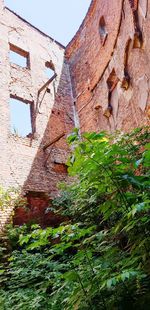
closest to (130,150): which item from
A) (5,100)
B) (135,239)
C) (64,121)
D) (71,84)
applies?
(135,239)

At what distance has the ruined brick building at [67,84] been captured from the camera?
22.8 feet

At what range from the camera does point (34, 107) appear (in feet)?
37.5

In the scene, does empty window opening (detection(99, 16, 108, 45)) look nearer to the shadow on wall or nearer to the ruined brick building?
the ruined brick building

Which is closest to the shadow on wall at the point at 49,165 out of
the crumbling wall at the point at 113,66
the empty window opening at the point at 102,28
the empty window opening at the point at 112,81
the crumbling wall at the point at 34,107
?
the crumbling wall at the point at 34,107

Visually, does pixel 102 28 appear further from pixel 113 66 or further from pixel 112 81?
pixel 112 81

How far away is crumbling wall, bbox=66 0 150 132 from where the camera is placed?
639 cm

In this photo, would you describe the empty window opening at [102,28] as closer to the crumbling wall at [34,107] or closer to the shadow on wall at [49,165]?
the crumbling wall at [34,107]

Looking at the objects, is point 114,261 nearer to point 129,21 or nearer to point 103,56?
point 129,21

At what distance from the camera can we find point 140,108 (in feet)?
21.6

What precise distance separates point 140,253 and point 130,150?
297 cm

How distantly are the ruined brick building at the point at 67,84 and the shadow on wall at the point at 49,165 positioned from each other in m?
0.04

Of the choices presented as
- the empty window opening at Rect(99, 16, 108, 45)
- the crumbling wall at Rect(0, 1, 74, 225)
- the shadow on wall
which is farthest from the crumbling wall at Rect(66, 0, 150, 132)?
the crumbling wall at Rect(0, 1, 74, 225)

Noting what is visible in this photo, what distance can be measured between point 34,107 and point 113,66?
4100 mm

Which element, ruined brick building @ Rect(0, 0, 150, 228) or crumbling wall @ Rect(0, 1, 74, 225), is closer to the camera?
ruined brick building @ Rect(0, 0, 150, 228)
